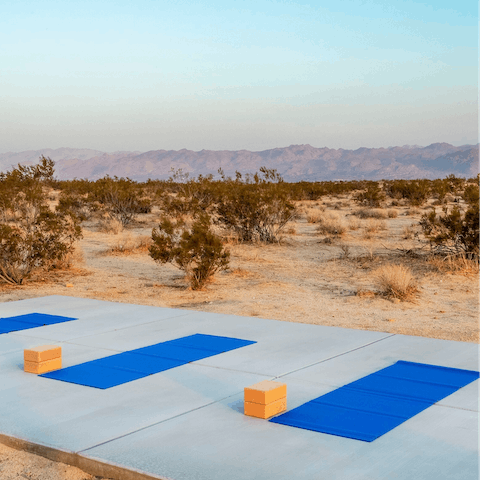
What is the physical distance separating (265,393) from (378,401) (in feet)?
3.68

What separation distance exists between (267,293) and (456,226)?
5419 mm

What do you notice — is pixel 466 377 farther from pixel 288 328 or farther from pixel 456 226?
pixel 456 226

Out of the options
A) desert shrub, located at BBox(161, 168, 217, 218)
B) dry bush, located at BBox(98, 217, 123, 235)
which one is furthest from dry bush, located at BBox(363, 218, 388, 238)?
dry bush, located at BBox(98, 217, 123, 235)

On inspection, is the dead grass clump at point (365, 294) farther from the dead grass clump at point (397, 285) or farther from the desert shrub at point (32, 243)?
the desert shrub at point (32, 243)

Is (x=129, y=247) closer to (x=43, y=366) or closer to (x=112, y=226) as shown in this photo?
(x=112, y=226)

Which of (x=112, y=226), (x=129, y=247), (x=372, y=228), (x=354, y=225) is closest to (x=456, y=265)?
(x=372, y=228)

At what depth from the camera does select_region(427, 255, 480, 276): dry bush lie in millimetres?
14305

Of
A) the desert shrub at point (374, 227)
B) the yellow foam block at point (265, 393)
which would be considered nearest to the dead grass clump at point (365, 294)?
the yellow foam block at point (265, 393)

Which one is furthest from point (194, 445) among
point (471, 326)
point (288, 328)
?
point (471, 326)

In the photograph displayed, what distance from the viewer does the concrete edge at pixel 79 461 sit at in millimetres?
4094

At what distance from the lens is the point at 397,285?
39.7 feet

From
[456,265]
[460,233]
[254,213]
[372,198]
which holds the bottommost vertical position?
[456,265]

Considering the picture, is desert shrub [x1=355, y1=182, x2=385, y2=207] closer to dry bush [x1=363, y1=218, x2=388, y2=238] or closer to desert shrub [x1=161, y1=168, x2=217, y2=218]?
desert shrub [x1=161, y1=168, x2=217, y2=218]

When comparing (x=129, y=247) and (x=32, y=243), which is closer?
(x=32, y=243)
